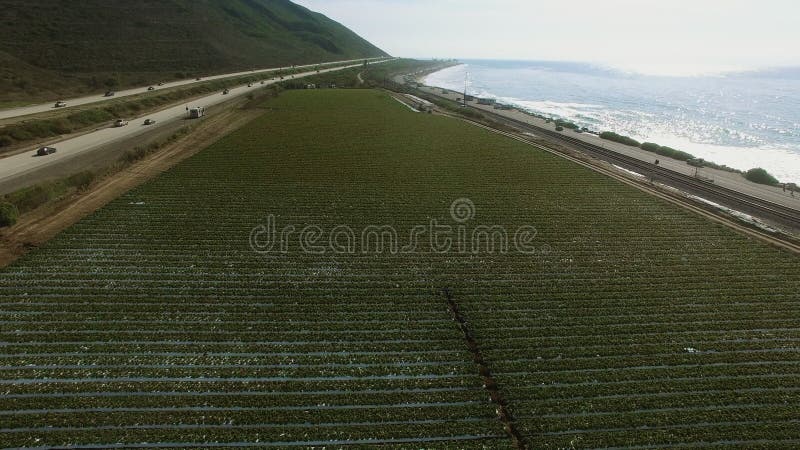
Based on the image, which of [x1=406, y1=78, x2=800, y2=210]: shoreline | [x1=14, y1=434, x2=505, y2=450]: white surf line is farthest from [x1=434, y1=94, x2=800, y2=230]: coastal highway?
[x1=14, y1=434, x2=505, y2=450]: white surf line

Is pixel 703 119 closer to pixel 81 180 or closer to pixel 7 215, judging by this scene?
pixel 81 180

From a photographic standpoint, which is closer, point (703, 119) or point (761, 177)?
point (761, 177)

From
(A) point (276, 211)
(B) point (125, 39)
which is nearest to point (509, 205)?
(A) point (276, 211)

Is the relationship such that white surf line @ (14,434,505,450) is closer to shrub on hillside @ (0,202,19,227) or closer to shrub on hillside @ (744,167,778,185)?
shrub on hillside @ (0,202,19,227)

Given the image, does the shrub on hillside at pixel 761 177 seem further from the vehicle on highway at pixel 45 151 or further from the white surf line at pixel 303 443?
the vehicle on highway at pixel 45 151

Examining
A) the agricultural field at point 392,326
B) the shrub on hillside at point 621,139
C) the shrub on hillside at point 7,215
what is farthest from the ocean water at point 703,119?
the shrub on hillside at point 7,215

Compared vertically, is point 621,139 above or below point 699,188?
above

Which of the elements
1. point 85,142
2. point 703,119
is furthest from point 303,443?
point 703,119
